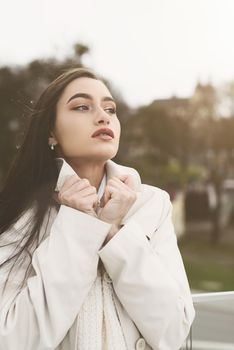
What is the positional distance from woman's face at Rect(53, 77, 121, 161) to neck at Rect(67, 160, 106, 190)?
0.02 meters

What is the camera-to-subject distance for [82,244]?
1160 millimetres

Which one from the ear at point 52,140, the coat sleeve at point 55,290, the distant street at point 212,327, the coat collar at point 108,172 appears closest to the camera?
the coat sleeve at point 55,290

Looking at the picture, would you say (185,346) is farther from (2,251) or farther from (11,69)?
(11,69)

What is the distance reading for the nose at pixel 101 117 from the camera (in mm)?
1283

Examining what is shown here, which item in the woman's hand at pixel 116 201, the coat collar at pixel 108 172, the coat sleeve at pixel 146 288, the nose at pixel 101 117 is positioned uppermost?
the nose at pixel 101 117

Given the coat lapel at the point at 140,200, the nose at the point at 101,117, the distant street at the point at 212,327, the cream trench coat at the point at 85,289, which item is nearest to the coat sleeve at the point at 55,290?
the cream trench coat at the point at 85,289

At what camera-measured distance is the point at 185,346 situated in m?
1.69

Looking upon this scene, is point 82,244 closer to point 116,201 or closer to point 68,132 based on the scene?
point 116,201

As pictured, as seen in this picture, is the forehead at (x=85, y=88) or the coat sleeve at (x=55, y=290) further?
the forehead at (x=85, y=88)

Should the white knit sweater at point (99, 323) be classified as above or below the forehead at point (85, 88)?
below

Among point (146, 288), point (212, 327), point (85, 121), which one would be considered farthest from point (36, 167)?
point (212, 327)

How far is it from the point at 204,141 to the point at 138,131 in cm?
210

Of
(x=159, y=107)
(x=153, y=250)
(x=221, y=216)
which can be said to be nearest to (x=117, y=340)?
(x=153, y=250)

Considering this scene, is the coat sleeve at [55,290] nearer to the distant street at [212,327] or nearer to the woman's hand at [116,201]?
the woman's hand at [116,201]
